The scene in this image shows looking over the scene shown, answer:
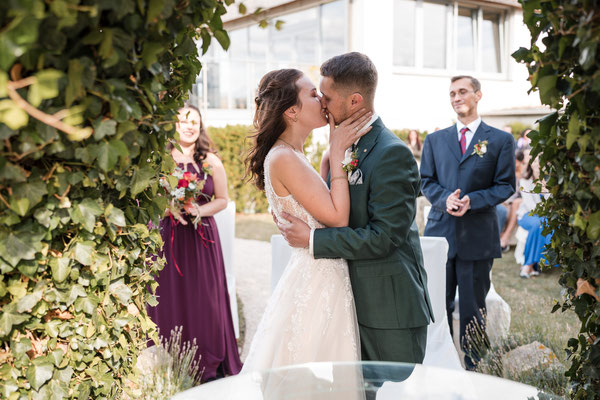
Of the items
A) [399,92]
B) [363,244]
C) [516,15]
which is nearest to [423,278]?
[363,244]

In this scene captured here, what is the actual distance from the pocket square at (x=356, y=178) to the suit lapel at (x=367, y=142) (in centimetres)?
5

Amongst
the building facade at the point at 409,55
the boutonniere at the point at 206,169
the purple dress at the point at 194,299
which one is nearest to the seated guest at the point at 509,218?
the building facade at the point at 409,55

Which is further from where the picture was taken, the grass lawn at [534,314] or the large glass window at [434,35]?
the large glass window at [434,35]

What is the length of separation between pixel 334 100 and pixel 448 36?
1465 centimetres

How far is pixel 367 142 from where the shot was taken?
271 centimetres

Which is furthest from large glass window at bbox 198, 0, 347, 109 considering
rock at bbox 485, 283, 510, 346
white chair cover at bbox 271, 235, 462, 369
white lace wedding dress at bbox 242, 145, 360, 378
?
white lace wedding dress at bbox 242, 145, 360, 378

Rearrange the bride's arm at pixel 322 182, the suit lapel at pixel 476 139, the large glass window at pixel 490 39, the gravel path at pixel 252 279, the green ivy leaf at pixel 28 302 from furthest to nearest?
the large glass window at pixel 490 39, the gravel path at pixel 252 279, the suit lapel at pixel 476 139, the bride's arm at pixel 322 182, the green ivy leaf at pixel 28 302

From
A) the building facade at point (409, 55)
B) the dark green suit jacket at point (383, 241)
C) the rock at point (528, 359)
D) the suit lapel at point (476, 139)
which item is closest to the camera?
the dark green suit jacket at point (383, 241)

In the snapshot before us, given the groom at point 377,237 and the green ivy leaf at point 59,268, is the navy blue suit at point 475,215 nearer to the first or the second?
the groom at point 377,237

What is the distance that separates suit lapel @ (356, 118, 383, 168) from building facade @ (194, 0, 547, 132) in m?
12.8

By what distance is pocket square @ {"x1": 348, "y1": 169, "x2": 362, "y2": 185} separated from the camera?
104 inches

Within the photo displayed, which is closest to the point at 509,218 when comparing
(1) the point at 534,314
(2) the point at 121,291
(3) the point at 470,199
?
(1) the point at 534,314

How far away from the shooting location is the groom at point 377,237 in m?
2.54

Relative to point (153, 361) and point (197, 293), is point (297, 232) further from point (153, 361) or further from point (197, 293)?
point (197, 293)
